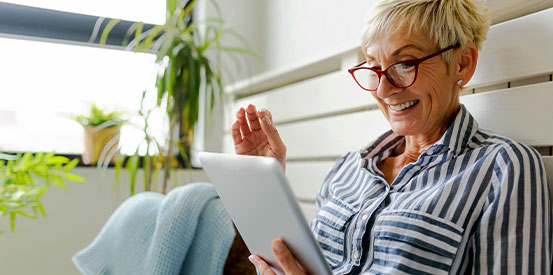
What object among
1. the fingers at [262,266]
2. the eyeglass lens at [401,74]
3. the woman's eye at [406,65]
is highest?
the woman's eye at [406,65]

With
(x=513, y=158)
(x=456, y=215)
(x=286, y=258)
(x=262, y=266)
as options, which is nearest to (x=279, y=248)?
(x=286, y=258)

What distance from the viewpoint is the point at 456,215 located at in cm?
101

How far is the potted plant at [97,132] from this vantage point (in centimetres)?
244

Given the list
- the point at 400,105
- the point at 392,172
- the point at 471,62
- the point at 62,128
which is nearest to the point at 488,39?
the point at 471,62

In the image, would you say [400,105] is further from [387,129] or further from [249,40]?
[249,40]

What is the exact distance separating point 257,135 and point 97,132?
136 centimetres

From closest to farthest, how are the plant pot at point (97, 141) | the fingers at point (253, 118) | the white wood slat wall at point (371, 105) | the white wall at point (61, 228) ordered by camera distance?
the white wood slat wall at point (371, 105) < the fingers at point (253, 118) < the white wall at point (61, 228) < the plant pot at point (97, 141)

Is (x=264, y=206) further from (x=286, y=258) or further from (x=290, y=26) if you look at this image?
(x=290, y=26)

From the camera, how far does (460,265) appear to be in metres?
1.02

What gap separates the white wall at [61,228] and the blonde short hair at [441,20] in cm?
170

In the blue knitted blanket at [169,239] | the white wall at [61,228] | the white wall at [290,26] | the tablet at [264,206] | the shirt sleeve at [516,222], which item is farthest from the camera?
the white wall at [61,228]

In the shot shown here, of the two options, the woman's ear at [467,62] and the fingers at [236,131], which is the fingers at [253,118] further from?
the woman's ear at [467,62]

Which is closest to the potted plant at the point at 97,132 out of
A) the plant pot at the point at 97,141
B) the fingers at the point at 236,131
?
the plant pot at the point at 97,141

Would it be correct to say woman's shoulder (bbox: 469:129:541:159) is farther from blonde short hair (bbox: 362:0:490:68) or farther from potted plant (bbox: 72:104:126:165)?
potted plant (bbox: 72:104:126:165)
